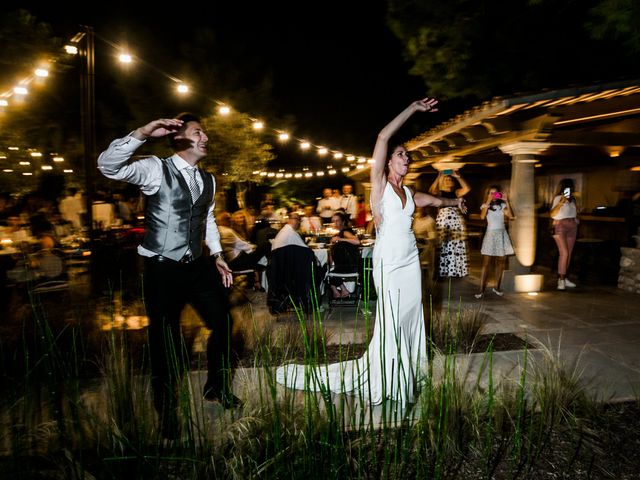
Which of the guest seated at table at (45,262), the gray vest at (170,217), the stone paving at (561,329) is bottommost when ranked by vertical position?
the stone paving at (561,329)

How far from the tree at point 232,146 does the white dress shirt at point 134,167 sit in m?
11.9

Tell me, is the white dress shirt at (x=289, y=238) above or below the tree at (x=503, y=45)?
below

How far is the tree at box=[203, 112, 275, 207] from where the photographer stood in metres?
14.3

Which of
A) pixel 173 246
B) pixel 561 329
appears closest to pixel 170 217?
pixel 173 246

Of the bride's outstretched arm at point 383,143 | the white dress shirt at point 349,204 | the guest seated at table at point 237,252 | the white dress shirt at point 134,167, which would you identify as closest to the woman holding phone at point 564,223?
the guest seated at table at point 237,252

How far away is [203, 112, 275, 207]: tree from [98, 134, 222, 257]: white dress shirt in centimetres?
1190

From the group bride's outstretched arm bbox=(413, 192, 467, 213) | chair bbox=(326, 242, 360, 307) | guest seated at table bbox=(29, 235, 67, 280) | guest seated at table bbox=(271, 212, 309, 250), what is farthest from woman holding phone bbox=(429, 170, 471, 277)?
guest seated at table bbox=(29, 235, 67, 280)

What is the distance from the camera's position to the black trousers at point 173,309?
103 inches

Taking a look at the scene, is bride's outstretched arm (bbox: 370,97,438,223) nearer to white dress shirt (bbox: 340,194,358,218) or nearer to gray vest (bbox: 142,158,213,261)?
gray vest (bbox: 142,158,213,261)

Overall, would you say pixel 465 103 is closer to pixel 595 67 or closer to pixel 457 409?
pixel 595 67

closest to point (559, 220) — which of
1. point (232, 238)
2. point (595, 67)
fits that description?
point (232, 238)

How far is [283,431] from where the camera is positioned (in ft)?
7.60

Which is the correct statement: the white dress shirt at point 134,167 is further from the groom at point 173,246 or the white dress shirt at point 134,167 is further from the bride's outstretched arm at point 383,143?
the bride's outstretched arm at point 383,143

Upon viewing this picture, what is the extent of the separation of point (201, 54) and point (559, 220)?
1399 centimetres
